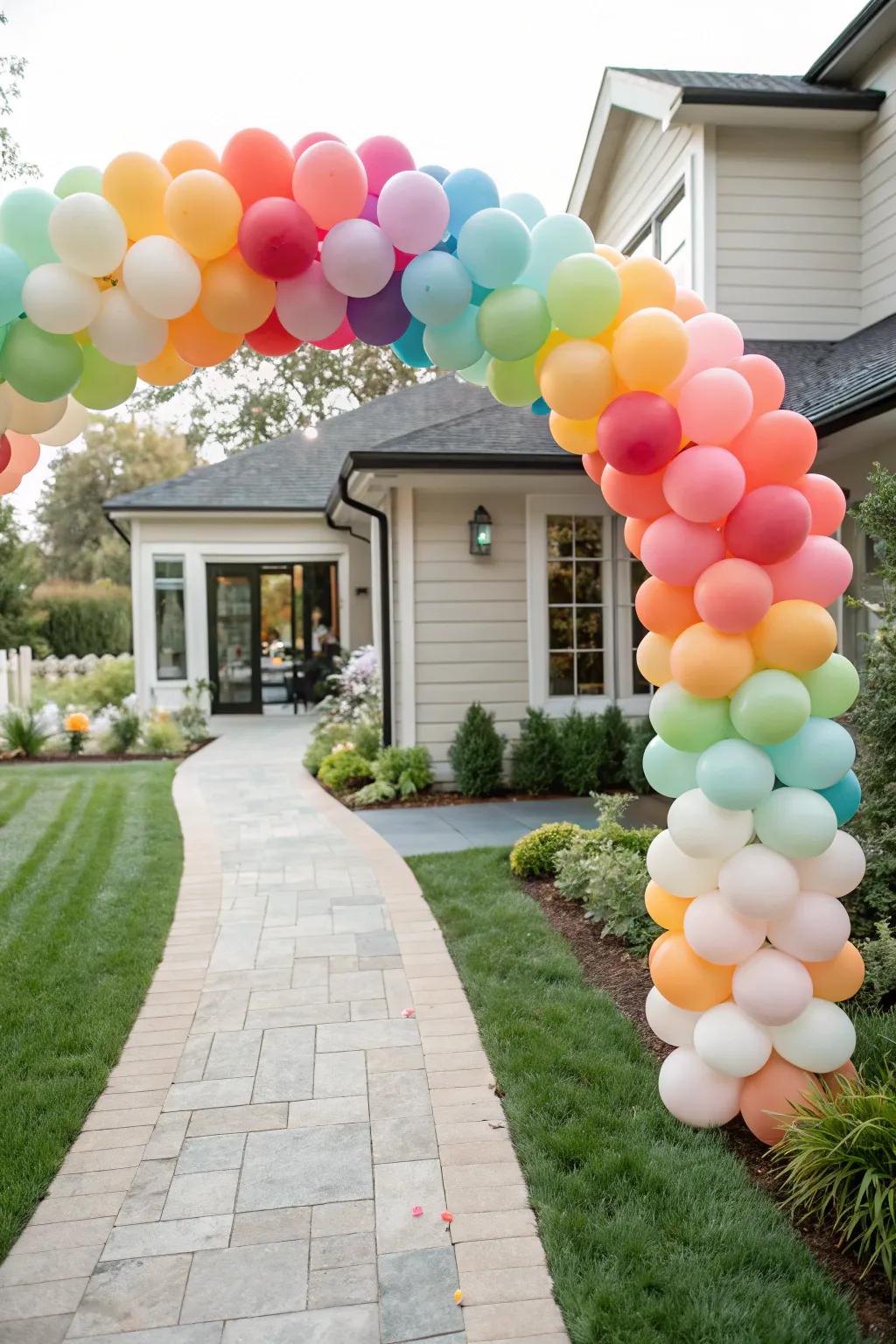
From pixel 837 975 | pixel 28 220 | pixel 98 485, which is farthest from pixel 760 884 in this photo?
pixel 98 485

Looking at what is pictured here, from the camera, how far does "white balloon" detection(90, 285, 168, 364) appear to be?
2955 mm

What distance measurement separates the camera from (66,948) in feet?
15.7

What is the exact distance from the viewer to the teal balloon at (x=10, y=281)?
2.79 m

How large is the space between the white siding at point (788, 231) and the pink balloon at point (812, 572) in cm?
622

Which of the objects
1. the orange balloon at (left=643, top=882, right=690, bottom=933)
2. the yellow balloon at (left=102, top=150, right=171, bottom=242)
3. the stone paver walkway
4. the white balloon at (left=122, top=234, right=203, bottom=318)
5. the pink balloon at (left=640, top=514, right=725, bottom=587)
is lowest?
the stone paver walkway

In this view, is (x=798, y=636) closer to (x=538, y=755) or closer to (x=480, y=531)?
(x=538, y=755)

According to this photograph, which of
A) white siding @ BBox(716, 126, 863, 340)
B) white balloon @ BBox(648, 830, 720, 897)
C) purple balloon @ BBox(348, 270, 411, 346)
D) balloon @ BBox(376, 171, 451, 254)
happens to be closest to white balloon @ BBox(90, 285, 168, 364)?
purple balloon @ BBox(348, 270, 411, 346)

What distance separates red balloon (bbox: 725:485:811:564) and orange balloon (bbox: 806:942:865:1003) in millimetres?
1213

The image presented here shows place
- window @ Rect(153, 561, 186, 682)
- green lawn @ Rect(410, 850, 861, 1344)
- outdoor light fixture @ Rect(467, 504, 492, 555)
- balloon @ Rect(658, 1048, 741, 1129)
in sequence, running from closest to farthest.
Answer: green lawn @ Rect(410, 850, 861, 1344)
balloon @ Rect(658, 1048, 741, 1129)
outdoor light fixture @ Rect(467, 504, 492, 555)
window @ Rect(153, 561, 186, 682)

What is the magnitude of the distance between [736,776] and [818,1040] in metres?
0.83

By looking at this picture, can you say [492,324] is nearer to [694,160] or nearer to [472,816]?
[472,816]

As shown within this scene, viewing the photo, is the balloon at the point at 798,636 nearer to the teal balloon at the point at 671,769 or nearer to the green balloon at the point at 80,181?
the teal balloon at the point at 671,769

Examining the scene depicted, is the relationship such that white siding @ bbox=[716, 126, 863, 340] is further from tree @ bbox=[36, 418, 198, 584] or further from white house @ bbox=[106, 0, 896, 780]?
tree @ bbox=[36, 418, 198, 584]

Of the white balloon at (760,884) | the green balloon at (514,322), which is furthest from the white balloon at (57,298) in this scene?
the white balloon at (760,884)
